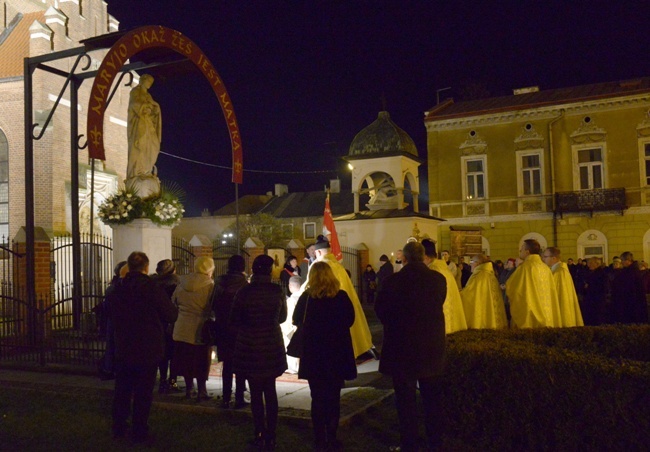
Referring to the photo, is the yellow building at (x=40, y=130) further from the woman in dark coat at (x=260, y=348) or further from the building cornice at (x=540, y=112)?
the woman in dark coat at (x=260, y=348)

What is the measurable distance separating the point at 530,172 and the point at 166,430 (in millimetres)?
25148

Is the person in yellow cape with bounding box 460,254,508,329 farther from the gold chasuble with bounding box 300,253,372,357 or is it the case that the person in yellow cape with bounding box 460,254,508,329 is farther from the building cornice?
the building cornice

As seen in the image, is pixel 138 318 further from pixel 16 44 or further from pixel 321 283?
pixel 16 44

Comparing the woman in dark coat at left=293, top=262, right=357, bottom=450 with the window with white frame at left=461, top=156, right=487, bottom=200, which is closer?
the woman in dark coat at left=293, top=262, right=357, bottom=450

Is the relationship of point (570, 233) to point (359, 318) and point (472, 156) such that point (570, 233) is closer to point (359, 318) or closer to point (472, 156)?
point (472, 156)

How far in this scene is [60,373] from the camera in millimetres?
10031

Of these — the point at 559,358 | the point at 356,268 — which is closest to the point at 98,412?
the point at 559,358

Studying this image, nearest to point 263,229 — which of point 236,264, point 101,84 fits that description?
point 101,84

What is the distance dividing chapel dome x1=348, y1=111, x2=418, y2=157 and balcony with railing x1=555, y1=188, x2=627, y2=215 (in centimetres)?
848

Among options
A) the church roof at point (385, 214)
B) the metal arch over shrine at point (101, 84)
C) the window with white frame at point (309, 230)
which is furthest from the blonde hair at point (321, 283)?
the window with white frame at point (309, 230)

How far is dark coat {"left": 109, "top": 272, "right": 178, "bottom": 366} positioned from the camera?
6230 millimetres

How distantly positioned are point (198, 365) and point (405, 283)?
3096 mm

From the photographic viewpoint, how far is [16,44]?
29078 millimetres

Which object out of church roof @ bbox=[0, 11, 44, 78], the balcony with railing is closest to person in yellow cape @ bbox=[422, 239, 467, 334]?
the balcony with railing
